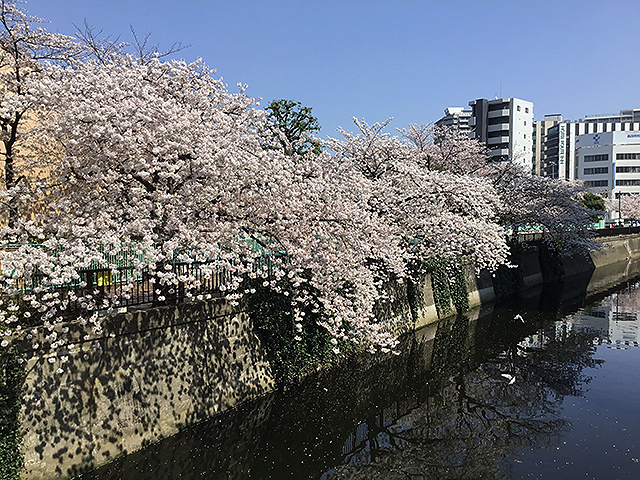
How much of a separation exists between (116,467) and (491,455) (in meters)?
8.30

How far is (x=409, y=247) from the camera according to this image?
22.1 metres

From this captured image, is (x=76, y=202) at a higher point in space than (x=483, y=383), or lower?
higher

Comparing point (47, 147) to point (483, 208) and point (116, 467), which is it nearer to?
point (116, 467)

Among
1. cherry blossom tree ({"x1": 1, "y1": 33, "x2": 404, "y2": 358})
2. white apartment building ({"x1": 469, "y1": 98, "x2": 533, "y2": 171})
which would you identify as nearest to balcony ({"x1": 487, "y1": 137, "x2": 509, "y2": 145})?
white apartment building ({"x1": 469, "y1": 98, "x2": 533, "y2": 171})

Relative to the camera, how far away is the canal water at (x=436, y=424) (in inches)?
404

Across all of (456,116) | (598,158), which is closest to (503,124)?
(456,116)

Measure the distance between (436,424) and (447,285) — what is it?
1332 centimetres

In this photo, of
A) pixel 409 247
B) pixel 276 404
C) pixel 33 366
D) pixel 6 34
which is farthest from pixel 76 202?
pixel 409 247

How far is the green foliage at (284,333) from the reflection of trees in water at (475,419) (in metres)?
2.98

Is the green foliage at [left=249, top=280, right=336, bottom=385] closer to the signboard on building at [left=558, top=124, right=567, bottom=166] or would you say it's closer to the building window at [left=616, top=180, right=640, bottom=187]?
the building window at [left=616, top=180, right=640, bottom=187]

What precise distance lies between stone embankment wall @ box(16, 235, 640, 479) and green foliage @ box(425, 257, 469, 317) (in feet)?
42.1

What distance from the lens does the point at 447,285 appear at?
25281 millimetres

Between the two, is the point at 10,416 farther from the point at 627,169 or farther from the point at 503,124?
the point at 627,169

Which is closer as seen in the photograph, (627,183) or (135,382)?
(135,382)
